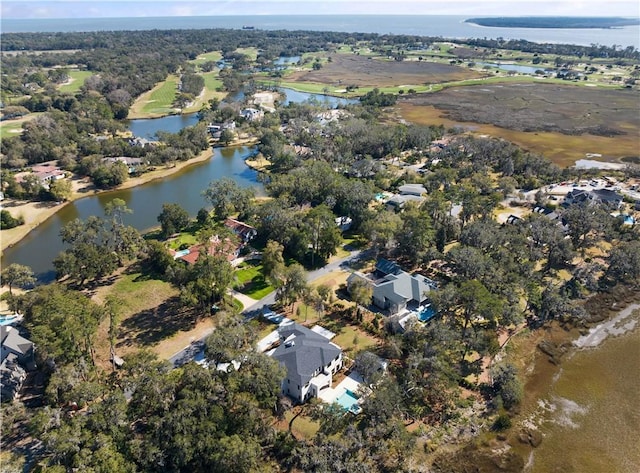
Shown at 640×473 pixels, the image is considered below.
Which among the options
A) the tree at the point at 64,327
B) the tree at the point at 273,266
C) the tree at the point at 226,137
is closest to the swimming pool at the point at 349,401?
the tree at the point at 273,266

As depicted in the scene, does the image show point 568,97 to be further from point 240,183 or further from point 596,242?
point 240,183

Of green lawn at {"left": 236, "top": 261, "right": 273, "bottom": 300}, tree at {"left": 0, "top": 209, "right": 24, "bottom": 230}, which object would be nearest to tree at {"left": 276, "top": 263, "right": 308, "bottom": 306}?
green lawn at {"left": 236, "top": 261, "right": 273, "bottom": 300}

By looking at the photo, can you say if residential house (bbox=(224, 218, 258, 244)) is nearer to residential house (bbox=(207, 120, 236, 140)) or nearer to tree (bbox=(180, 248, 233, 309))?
tree (bbox=(180, 248, 233, 309))

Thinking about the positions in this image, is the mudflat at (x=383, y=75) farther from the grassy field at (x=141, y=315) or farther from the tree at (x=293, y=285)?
the tree at (x=293, y=285)

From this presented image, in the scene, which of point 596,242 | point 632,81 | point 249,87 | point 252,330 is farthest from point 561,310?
point 632,81

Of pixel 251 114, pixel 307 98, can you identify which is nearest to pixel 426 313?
pixel 251 114

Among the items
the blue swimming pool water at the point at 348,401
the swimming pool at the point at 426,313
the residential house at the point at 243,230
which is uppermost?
the residential house at the point at 243,230

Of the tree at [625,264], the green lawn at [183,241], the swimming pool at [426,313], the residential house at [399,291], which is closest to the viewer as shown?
the swimming pool at [426,313]
